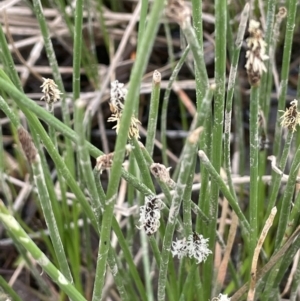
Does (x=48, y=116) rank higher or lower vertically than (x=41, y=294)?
higher

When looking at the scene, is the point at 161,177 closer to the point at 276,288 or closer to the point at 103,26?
the point at 276,288

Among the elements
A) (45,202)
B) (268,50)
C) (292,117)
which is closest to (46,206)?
(45,202)

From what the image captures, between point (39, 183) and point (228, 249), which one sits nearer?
point (39, 183)

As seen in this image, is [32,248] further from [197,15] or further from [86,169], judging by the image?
[197,15]

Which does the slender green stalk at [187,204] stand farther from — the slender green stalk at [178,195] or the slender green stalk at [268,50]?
the slender green stalk at [268,50]

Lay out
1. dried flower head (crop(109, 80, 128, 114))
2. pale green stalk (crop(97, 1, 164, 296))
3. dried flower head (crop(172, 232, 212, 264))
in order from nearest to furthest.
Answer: pale green stalk (crop(97, 1, 164, 296))
dried flower head (crop(109, 80, 128, 114))
dried flower head (crop(172, 232, 212, 264))

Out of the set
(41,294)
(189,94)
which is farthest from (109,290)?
(189,94)

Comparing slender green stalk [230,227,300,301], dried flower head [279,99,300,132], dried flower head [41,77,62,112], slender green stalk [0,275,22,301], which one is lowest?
slender green stalk [0,275,22,301]

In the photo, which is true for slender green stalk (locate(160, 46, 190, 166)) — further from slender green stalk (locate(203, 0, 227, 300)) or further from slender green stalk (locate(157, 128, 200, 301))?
slender green stalk (locate(157, 128, 200, 301))

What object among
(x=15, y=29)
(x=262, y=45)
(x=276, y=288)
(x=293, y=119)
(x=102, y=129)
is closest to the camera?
(x=262, y=45)

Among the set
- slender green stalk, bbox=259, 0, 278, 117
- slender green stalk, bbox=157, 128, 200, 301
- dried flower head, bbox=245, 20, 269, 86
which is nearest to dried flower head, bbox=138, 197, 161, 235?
slender green stalk, bbox=157, 128, 200, 301

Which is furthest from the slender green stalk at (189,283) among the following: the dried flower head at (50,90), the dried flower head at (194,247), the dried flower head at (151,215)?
the dried flower head at (50,90)
